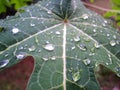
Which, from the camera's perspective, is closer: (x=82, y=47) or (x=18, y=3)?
(x=82, y=47)

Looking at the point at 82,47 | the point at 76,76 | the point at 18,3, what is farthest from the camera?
the point at 18,3

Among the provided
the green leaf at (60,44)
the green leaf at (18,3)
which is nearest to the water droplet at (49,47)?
the green leaf at (60,44)

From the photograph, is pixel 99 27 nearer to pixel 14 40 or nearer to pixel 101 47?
pixel 101 47

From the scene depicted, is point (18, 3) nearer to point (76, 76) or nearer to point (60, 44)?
point (60, 44)

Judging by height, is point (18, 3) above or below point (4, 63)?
below

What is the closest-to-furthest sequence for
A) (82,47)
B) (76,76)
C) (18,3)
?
1. (76,76)
2. (82,47)
3. (18,3)

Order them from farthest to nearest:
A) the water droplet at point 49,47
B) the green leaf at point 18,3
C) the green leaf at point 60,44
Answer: the green leaf at point 18,3 → the water droplet at point 49,47 → the green leaf at point 60,44

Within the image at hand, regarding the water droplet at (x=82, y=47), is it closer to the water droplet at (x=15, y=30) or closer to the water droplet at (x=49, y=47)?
the water droplet at (x=49, y=47)

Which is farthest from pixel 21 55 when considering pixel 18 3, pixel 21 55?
pixel 18 3
